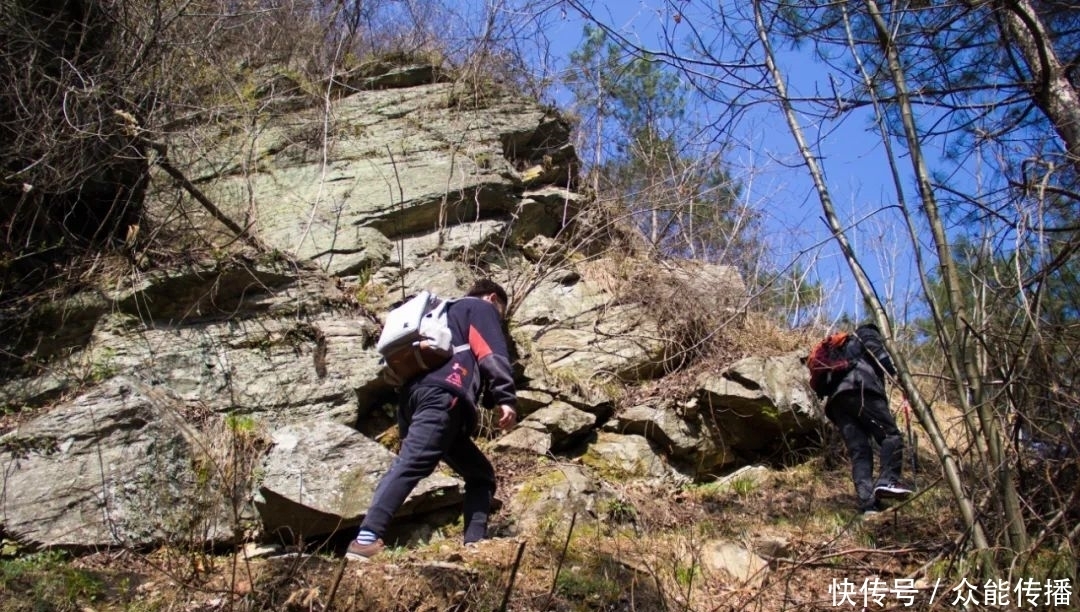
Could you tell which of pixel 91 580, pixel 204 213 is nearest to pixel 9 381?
pixel 204 213

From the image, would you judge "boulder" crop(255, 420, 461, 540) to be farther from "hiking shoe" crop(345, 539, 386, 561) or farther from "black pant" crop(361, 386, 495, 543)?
"hiking shoe" crop(345, 539, 386, 561)

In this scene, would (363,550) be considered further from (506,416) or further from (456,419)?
(506,416)

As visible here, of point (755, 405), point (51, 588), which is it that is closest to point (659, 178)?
point (755, 405)

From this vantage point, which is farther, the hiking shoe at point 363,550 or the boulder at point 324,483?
the boulder at point 324,483

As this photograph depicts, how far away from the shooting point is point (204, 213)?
8219 mm

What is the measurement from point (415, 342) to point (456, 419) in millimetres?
500

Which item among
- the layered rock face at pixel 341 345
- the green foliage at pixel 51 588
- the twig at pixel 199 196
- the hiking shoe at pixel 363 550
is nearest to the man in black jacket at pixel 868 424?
the layered rock face at pixel 341 345

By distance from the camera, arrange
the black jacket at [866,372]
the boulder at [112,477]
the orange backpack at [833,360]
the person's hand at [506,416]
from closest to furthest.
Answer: the person's hand at [506,416], the boulder at [112,477], the black jacket at [866,372], the orange backpack at [833,360]

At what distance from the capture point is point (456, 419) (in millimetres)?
4984

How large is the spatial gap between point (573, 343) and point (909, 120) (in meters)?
4.29

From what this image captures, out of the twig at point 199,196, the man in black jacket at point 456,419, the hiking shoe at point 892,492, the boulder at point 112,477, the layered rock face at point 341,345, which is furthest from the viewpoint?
the twig at point 199,196

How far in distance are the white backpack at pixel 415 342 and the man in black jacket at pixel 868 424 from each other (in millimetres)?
2960

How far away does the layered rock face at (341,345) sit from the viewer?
5.65 m

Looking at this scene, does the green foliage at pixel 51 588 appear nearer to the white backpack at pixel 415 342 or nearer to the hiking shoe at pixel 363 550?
the hiking shoe at pixel 363 550
